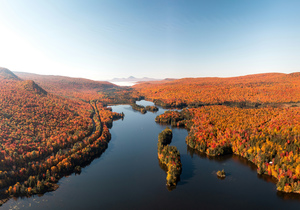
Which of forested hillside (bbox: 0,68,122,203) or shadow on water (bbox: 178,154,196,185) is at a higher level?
forested hillside (bbox: 0,68,122,203)

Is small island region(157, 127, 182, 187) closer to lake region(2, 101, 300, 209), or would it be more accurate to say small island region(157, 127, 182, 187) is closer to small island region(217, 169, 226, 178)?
lake region(2, 101, 300, 209)

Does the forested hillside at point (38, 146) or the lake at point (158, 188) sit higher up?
the forested hillside at point (38, 146)

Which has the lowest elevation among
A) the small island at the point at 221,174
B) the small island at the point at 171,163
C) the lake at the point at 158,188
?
the lake at the point at 158,188

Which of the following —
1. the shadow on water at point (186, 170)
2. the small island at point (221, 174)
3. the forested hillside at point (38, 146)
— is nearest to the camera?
the forested hillside at point (38, 146)

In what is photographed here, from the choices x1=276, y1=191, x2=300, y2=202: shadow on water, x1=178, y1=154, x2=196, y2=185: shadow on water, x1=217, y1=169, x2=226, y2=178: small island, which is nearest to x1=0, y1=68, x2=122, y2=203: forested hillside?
x1=178, y1=154, x2=196, y2=185: shadow on water

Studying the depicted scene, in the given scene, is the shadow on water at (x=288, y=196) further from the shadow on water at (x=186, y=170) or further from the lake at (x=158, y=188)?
the shadow on water at (x=186, y=170)

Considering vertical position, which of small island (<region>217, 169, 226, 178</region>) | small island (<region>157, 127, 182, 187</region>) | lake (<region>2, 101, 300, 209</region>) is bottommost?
lake (<region>2, 101, 300, 209</region>)

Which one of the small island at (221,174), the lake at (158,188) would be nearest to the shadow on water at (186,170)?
the lake at (158,188)

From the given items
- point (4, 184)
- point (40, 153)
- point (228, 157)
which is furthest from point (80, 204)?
point (228, 157)

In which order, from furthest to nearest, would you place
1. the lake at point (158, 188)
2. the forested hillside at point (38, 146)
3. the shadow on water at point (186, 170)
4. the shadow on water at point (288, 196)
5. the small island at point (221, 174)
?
the small island at point (221, 174) < the shadow on water at point (186, 170) < the forested hillside at point (38, 146) < the lake at point (158, 188) < the shadow on water at point (288, 196)
